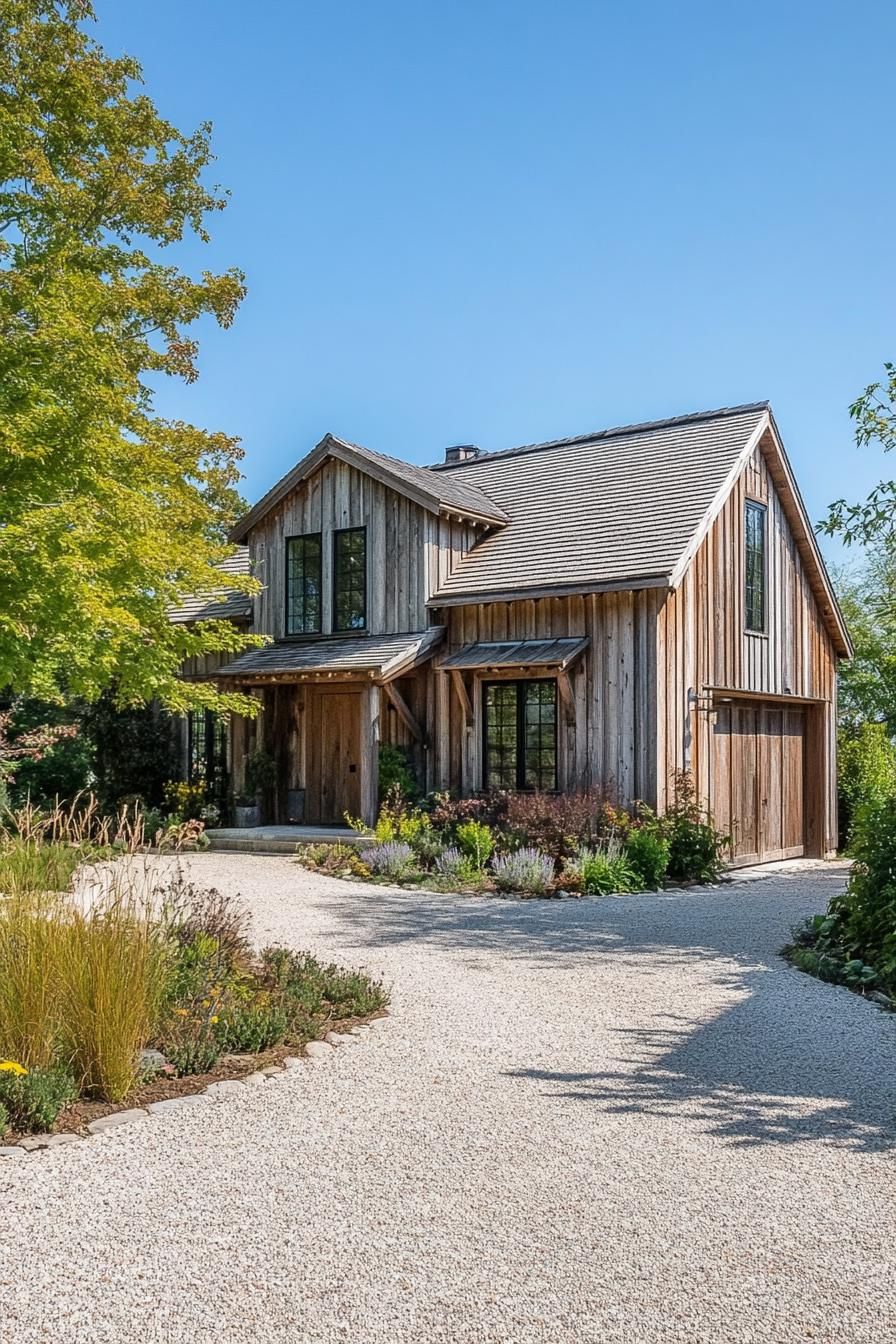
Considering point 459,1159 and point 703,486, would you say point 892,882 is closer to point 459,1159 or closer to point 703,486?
point 459,1159

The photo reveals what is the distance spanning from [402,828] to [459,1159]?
10899 mm

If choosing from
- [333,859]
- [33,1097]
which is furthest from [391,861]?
[33,1097]

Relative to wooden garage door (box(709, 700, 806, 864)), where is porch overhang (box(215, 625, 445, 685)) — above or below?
above

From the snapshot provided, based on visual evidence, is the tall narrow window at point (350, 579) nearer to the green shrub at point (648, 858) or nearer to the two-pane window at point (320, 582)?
the two-pane window at point (320, 582)

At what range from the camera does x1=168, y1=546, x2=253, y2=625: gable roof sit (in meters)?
20.0

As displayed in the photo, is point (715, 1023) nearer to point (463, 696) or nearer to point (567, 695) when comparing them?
point (567, 695)

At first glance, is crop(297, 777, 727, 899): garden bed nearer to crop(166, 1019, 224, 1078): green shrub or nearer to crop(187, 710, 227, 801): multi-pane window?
crop(187, 710, 227, 801): multi-pane window

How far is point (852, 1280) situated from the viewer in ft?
11.8

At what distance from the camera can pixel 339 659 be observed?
1734cm

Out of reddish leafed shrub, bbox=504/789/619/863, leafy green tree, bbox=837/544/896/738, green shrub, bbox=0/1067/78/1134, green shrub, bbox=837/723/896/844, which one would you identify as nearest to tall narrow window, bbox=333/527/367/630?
reddish leafed shrub, bbox=504/789/619/863

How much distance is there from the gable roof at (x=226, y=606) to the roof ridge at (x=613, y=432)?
15.1 ft

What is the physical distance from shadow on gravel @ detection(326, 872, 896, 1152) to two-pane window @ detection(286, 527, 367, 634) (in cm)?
700

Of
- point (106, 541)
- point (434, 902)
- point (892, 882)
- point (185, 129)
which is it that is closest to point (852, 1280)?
point (892, 882)

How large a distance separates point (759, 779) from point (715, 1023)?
37.5 ft
